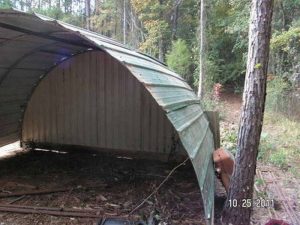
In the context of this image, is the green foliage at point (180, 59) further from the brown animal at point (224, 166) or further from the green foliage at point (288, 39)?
the brown animal at point (224, 166)

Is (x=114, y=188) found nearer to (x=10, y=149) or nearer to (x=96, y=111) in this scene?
(x=96, y=111)

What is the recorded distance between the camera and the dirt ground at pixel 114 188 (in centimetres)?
424

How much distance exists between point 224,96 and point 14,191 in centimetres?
1218

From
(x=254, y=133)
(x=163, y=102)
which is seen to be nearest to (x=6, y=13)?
(x=163, y=102)

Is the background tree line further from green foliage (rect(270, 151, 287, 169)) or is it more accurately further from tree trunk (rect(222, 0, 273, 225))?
tree trunk (rect(222, 0, 273, 225))

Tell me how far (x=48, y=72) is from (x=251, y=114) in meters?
5.22

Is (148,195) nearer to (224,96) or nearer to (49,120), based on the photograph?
(49,120)

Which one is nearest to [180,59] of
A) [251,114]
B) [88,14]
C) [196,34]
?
[196,34]

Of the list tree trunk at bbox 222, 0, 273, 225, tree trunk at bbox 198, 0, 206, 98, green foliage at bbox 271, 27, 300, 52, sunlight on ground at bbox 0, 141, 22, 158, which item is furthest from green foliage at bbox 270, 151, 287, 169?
sunlight on ground at bbox 0, 141, 22, 158

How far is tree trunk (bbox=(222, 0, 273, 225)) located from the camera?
362 centimetres

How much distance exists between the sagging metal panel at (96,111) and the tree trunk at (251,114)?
10.2ft

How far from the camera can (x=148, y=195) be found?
195 inches

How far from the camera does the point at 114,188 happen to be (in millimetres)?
5277

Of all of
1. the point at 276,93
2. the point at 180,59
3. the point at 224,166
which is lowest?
the point at 224,166
